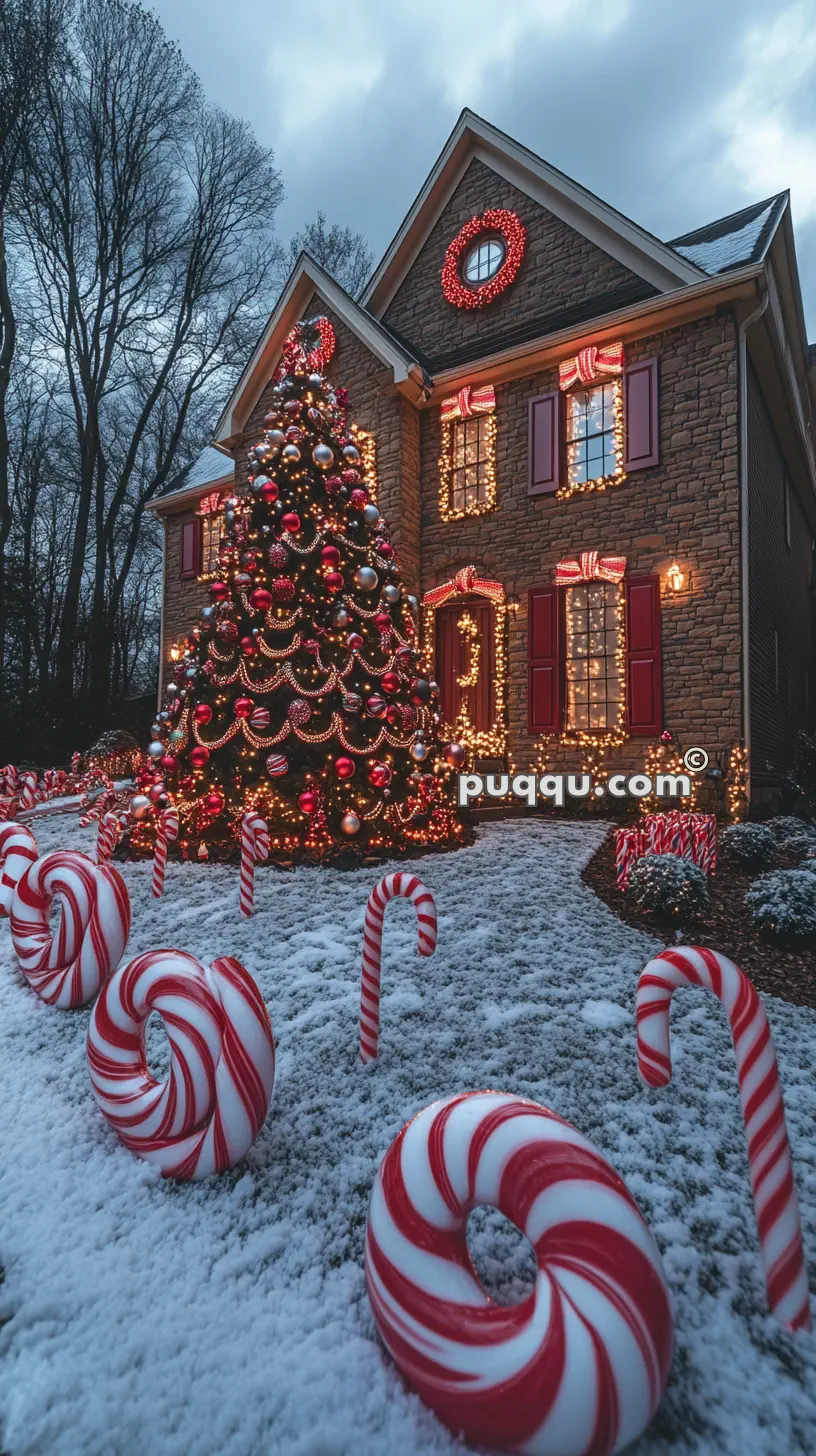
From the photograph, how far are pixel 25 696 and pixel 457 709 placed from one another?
1136 centimetres

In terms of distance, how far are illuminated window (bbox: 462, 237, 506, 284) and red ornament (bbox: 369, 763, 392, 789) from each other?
30.8 feet

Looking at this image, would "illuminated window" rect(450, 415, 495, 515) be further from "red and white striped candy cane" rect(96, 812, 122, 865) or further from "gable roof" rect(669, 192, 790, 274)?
"red and white striped candy cane" rect(96, 812, 122, 865)

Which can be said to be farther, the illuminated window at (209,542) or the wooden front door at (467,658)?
the illuminated window at (209,542)

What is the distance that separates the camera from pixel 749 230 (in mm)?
9633

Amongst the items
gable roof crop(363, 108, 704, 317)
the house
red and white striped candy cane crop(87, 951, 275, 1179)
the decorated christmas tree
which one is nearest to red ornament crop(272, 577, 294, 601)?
the decorated christmas tree

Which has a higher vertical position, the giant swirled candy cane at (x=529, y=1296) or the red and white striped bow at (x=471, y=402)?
the red and white striped bow at (x=471, y=402)

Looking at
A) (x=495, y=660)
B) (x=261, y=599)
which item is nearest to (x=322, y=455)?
(x=261, y=599)

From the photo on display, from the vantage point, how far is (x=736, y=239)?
9547mm

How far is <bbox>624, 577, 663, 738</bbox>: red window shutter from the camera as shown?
8734mm

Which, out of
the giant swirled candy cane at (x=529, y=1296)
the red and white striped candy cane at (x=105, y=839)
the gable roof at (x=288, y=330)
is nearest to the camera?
the giant swirled candy cane at (x=529, y=1296)

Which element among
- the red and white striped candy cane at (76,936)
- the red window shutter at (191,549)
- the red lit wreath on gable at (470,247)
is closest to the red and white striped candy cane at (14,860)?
the red and white striped candy cane at (76,936)

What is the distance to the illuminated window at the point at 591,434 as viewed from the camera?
31.2 feet

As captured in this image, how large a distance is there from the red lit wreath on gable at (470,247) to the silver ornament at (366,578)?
7.21m

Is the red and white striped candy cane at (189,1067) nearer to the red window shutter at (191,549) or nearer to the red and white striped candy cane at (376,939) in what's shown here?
the red and white striped candy cane at (376,939)
